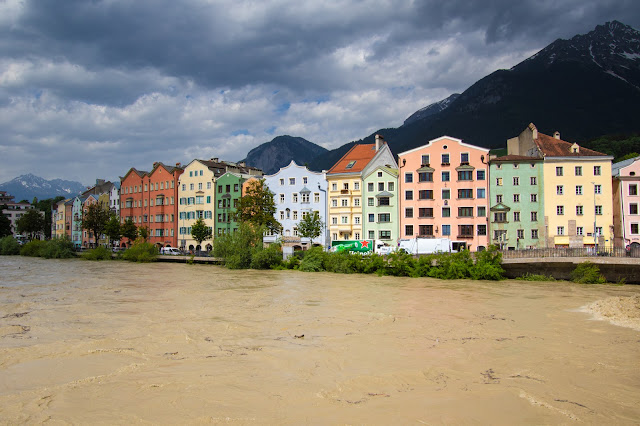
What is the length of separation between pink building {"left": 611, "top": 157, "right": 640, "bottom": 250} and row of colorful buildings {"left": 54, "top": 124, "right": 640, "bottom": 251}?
12cm

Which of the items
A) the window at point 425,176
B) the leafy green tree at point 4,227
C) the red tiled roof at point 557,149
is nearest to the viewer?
the red tiled roof at point 557,149

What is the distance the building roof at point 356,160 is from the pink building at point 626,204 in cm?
3065

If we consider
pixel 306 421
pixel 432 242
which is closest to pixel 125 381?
pixel 306 421

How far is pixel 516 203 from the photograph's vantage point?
55.0 meters

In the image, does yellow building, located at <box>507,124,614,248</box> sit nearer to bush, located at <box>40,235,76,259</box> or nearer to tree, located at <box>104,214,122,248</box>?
tree, located at <box>104,214,122,248</box>

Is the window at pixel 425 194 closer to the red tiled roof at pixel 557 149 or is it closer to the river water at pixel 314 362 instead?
the red tiled roof at pixel 557 149

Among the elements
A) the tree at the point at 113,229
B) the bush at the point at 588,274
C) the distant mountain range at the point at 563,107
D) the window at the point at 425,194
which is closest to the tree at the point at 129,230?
the tree at the point at 113,229

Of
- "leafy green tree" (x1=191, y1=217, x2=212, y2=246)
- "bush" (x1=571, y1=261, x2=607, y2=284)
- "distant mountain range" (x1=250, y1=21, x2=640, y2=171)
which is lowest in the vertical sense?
"bush" (x1=571, y1=261, x2=607, y2=284)

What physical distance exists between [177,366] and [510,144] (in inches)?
2517

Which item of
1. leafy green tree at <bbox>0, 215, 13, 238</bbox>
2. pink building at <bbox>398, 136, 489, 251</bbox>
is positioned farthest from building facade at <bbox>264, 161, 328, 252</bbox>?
leafy green tree at <bbox>0, 215, 13, 238</bbox>

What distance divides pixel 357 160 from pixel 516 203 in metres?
22.5

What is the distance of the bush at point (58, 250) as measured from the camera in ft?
242

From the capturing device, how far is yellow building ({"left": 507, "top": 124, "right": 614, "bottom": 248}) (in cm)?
5234

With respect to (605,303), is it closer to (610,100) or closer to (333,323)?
(333,323)
